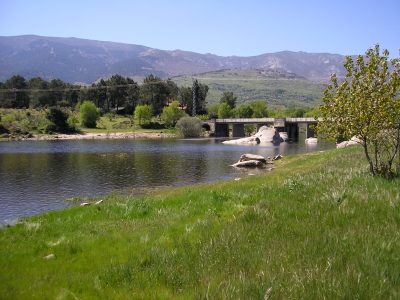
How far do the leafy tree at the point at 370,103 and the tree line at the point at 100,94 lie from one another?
166223 millimetres

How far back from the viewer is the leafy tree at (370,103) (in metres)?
17.9

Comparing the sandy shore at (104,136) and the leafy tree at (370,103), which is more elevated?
the leafy tree at (370,103)

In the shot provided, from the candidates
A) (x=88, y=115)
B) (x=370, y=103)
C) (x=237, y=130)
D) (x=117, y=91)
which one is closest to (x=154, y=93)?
(x=117, y=91)

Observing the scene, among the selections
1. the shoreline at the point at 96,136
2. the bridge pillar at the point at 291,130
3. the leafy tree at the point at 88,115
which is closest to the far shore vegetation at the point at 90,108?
the leafy tree at the point at 88,115

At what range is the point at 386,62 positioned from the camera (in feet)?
58.9

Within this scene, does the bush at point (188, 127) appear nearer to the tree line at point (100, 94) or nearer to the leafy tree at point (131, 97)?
the tree line at point (100, 94)

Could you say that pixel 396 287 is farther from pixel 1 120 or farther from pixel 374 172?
pixel 1 120

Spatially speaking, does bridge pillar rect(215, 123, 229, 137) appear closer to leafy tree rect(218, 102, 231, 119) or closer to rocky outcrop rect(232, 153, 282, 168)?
leafy tree rect(218, 102, 231, 119)

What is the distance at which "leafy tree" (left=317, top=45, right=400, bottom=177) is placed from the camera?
1786 cm

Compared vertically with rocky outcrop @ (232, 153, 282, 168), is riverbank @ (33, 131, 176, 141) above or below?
below

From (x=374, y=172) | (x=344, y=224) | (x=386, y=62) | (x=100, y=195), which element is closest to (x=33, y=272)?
(x=344, y=224)

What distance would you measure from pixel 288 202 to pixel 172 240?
3.82 meters

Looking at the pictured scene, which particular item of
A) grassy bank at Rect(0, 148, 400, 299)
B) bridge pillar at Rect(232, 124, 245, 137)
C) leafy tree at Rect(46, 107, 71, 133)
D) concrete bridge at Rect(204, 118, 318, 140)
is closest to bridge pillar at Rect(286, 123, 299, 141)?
concrete bridge at Rect(204, 118, 318, 140)

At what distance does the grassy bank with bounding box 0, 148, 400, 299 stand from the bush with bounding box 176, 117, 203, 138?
447ft
